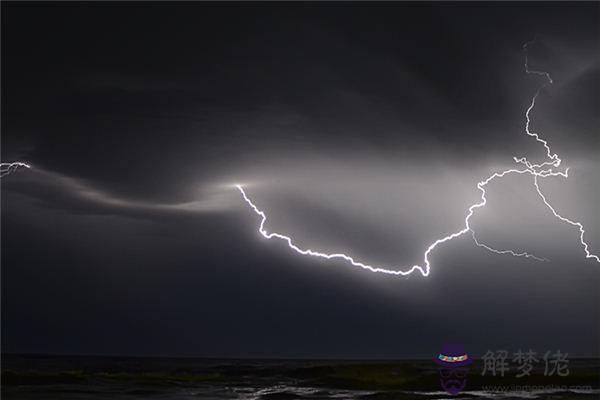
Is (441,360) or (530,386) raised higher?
(441,360)

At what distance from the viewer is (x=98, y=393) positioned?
23562mm

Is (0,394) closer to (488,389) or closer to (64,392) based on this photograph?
(64,392)

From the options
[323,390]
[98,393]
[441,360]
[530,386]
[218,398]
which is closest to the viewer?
[441,360]

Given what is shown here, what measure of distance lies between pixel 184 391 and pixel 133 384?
4130 mm

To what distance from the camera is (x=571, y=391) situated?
24.4 metres

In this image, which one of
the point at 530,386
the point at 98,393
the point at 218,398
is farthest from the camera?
the point at 530,386

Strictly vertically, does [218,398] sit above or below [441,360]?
below

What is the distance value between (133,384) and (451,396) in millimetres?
12914

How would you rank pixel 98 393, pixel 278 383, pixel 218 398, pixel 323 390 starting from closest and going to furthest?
pixel 218 398 → pixel 98 393 → pixel 323 390 → pixel 278 383

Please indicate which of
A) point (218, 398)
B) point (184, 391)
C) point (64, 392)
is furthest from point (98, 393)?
point (218, 398)

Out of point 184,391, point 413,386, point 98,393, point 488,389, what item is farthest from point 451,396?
point 98,393

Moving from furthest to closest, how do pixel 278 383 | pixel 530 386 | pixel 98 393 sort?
pixel 278 383 → pixel 530 386 → pixel 98 393

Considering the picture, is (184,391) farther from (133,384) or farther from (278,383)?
(278,383)

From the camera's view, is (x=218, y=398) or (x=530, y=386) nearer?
(x=218, y=398)
